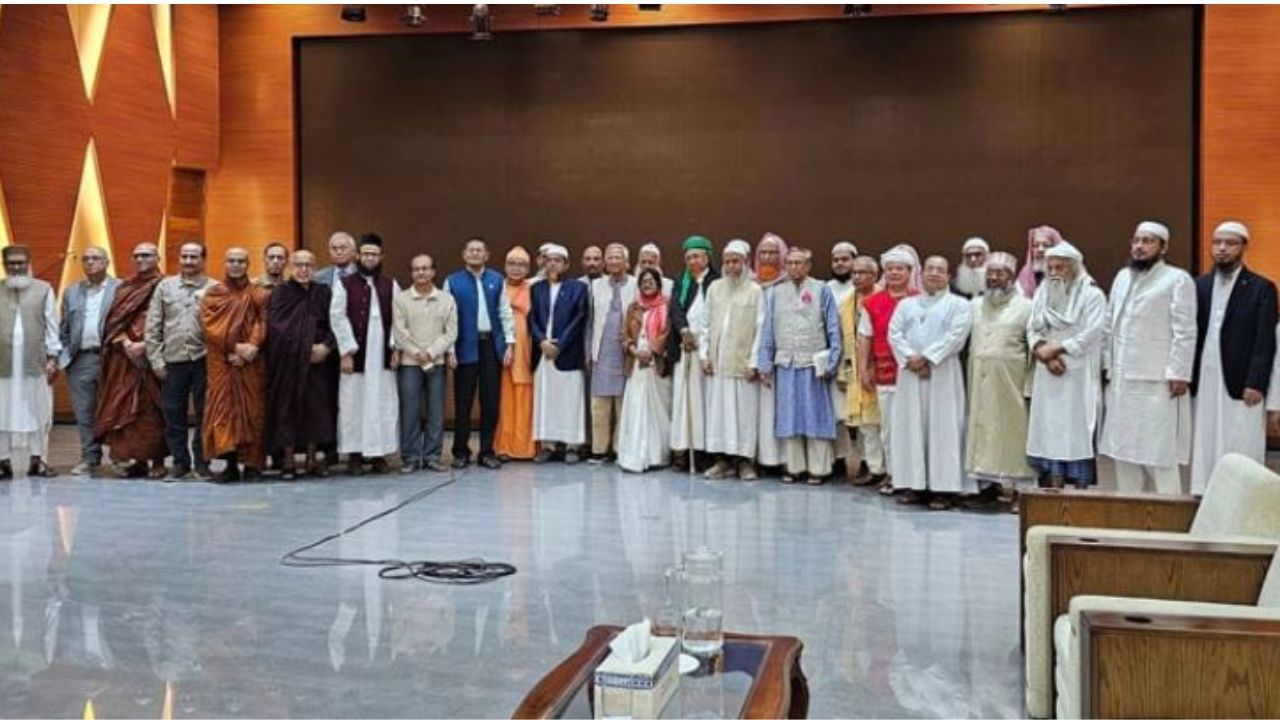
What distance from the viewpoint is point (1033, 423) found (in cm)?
574

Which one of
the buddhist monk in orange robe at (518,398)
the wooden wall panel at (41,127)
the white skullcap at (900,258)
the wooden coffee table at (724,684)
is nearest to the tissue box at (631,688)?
the wooden coffee table at (724,684)

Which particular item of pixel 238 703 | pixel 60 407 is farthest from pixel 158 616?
pixel 60 407

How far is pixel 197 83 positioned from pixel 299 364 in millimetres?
4704

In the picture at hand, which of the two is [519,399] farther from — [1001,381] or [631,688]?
[631,688]

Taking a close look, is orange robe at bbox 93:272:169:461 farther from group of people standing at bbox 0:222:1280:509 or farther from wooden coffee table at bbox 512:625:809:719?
wooden coffee table at bbox 512:625:809:719

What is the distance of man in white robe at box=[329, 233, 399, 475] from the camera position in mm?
7328

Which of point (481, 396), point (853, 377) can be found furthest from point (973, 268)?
point (481, 396)

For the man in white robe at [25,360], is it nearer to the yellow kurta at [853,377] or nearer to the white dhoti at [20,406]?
the white dhoti at [20,406]

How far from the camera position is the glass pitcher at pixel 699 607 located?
2555 millimetres

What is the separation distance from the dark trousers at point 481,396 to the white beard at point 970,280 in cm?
323

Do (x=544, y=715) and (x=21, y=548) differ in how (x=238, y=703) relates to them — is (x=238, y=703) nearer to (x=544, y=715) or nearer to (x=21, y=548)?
(x=544, y=715)

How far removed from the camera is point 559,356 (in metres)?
7.92

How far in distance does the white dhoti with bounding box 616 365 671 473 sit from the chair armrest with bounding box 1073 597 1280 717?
209 inches

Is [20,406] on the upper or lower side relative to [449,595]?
upper
